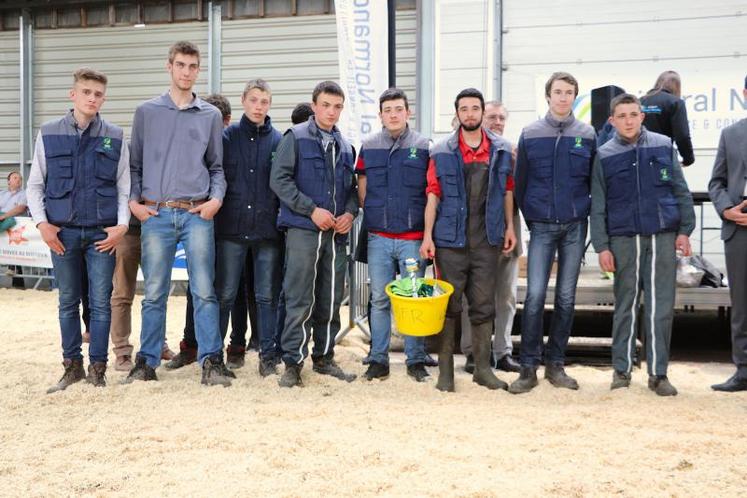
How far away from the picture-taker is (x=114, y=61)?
1111 cm

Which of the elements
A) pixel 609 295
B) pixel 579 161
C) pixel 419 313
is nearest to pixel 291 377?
pixel 419 313

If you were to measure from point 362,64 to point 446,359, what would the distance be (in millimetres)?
2981

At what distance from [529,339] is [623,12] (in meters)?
6.16

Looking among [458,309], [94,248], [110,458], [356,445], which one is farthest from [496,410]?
[94,248]

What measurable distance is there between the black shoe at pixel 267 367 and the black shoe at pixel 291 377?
0.25 m

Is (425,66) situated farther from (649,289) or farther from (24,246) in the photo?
(649,289)

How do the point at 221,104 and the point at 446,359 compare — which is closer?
the point at 446,359

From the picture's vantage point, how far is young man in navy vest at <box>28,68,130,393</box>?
3816mm

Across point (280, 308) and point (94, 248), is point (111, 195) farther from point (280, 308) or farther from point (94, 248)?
point (280, 308)

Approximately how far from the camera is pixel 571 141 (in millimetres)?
3986

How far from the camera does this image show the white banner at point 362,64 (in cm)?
590

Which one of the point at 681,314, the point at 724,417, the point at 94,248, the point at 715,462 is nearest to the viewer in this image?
the point at 715,462

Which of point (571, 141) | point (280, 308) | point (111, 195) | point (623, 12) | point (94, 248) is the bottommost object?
point (280, 308)

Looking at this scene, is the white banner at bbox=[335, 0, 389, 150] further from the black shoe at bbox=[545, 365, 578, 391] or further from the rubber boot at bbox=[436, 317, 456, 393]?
the black shoe at bbox=[545, 365, 578, 391]
